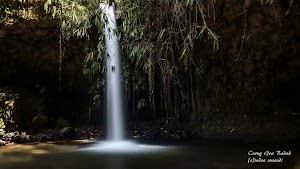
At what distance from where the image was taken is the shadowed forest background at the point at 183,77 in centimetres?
669

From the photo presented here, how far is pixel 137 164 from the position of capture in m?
4.85

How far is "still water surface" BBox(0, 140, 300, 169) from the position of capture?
15.4 ft

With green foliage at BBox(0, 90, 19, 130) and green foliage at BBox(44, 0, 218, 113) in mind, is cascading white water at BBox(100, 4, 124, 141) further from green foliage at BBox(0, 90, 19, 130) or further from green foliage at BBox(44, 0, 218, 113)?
green foliage at BBox(44, 0, 218, 113)

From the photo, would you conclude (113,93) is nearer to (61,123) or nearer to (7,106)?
(61,123)

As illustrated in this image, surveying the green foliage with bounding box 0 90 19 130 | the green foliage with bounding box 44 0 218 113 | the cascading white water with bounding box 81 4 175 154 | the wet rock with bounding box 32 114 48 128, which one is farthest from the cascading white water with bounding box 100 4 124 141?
the green foliage with bounding box 44 0 218 113

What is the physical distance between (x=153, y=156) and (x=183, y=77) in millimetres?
2835

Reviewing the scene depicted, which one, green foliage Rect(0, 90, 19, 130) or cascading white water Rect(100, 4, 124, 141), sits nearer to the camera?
green foliage Rect(0, 90, 19, 130)

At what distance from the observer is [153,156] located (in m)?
5.39

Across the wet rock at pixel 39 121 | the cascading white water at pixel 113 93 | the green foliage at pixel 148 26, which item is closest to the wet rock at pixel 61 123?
the wet rock at pixel 39 121

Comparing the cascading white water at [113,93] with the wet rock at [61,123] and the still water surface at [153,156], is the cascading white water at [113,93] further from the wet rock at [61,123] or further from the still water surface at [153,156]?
the wet rock at [61,123]

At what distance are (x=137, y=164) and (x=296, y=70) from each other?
13.4 feet

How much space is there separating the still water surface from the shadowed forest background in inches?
36.4

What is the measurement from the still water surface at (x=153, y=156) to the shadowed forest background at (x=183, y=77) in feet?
3.03

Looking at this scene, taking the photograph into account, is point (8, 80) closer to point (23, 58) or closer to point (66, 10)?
point (23, 58)
